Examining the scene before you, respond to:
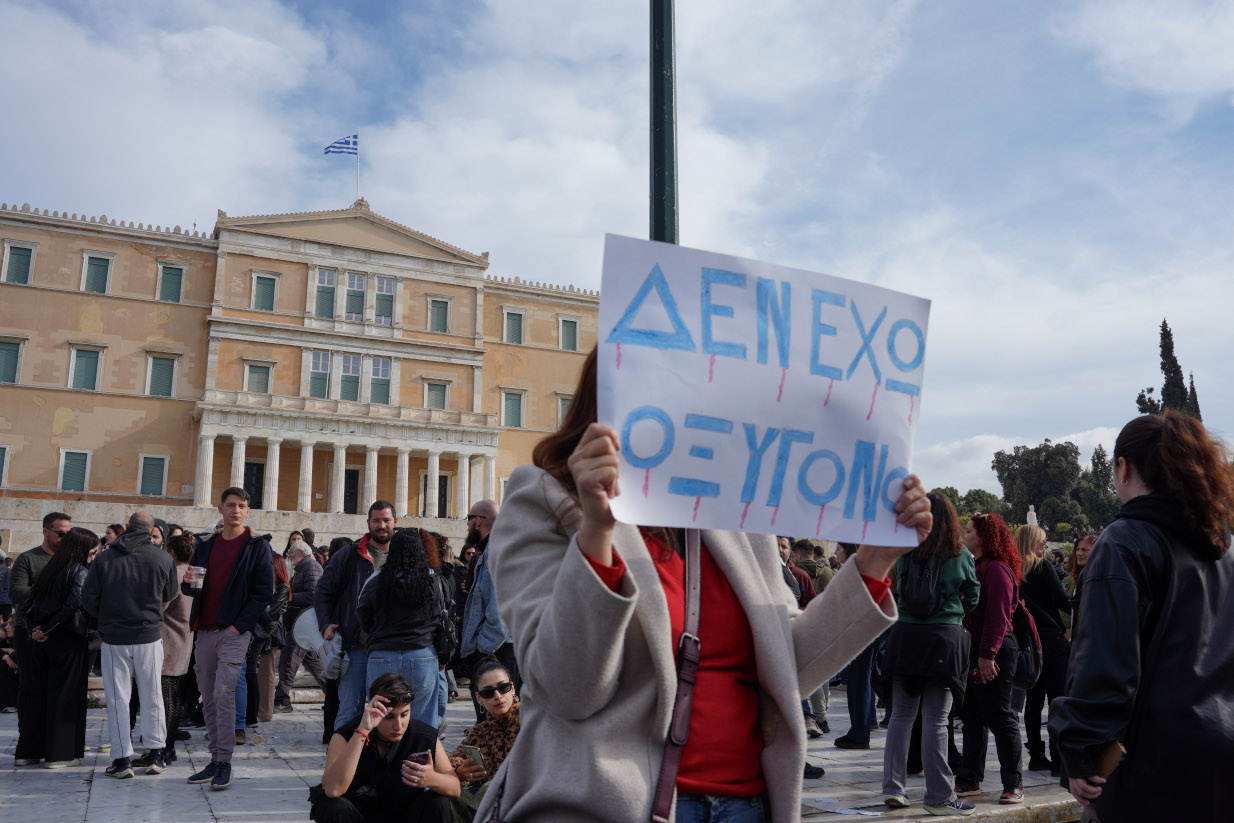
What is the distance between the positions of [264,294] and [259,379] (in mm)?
3546

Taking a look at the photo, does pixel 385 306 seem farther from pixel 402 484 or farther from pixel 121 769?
pixel 121 769

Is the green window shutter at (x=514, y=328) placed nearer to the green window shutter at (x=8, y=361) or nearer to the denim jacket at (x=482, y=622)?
the green window shutter at (x=8, y=361)

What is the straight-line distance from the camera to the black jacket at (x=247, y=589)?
255 inches

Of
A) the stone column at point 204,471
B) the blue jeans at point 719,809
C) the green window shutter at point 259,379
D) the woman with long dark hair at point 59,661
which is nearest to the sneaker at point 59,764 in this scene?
the woman with long dark hair at point 59,661

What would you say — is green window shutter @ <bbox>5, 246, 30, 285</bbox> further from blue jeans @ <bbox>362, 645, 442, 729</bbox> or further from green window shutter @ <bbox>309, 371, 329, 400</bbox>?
blue jeans @ <bbox>362, 645, 442, 729</bbox>

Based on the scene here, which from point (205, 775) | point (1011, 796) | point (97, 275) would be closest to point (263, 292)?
point (97, 275)

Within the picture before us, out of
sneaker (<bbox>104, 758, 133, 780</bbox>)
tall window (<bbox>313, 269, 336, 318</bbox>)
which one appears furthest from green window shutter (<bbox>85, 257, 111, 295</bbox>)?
sneaker (<bbox>104, 758, 133, 780</bbox>)

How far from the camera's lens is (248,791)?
629cm

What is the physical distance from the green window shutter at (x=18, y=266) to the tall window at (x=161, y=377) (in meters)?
5.33

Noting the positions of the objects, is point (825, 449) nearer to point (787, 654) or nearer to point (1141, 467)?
point (787, 654)

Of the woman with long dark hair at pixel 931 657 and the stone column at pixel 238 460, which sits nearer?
the woman with long dark hair at pixel 931 657

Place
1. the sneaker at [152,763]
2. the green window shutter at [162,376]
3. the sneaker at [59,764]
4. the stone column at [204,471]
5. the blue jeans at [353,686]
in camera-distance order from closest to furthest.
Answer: the blue jeans at [353,686]
the sneaker at [152,763]
the sneaker at [59,764]
the stone column at [204,471]
the green window shutter at [162,376]

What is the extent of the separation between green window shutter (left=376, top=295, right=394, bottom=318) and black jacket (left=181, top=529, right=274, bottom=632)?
35.4 meters

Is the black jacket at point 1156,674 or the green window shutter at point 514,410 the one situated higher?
the green window shutter at point 514,410
